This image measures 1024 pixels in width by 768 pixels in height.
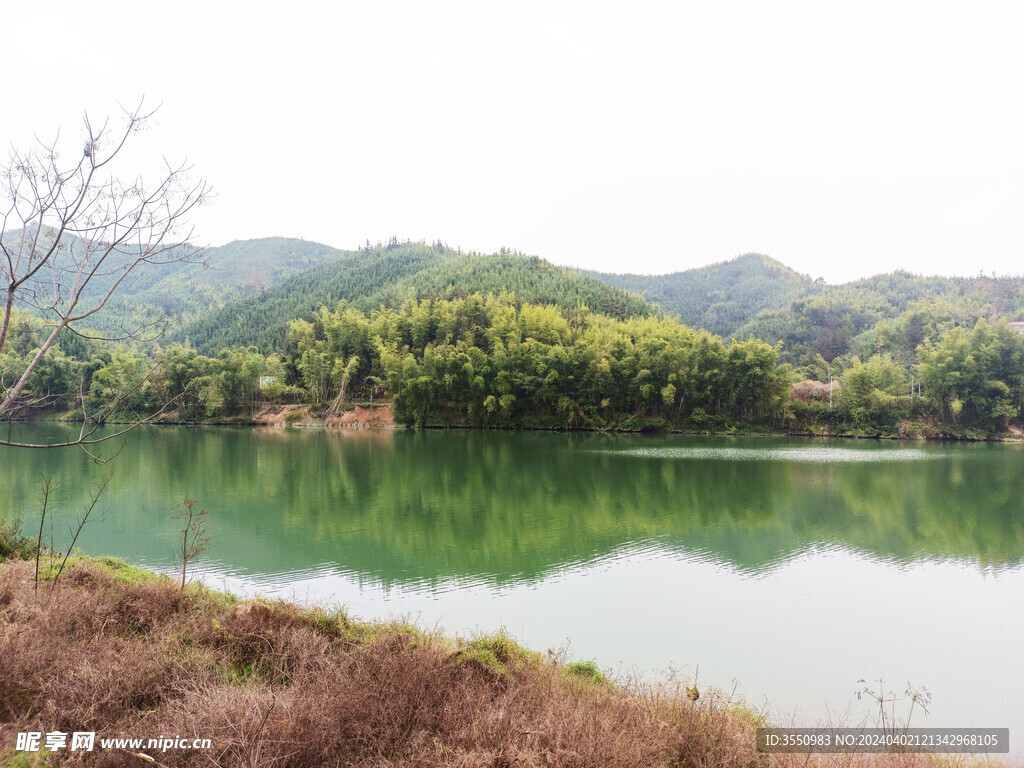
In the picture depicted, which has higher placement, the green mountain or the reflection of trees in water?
the green mountain

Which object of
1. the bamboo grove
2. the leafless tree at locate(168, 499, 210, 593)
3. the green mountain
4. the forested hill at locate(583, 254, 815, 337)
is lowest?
the leafless tree at locate(168, 499, 210, 593)

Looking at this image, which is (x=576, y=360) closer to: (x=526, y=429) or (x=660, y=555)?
(x=526, y=429)

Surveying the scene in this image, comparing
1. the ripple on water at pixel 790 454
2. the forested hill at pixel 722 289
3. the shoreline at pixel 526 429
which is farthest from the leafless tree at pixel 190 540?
the forested hill at pixel 722 289

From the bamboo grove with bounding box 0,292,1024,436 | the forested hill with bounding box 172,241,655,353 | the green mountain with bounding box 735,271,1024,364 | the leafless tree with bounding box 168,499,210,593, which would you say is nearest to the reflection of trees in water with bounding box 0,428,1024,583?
the leafless tree with bounding box 168,499,210,593

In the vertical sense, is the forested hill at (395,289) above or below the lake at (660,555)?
above

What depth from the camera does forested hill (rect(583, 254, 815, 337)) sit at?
389ft

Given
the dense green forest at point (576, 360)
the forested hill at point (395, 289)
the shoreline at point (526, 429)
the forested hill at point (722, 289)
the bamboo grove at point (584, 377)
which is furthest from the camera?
the forested hill at point (722, 289)

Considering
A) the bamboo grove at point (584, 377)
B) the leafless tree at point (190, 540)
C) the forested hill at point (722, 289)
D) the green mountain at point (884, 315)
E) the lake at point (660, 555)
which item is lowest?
the lake at point (660, 555)

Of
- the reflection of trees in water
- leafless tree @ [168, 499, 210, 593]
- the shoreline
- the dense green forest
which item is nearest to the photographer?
leafless tree @ [168, 499, 210, 593]

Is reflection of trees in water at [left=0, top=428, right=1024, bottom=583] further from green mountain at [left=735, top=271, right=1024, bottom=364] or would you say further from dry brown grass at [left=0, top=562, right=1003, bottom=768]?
green mountain at [left=735, top=271, right=1024, bottom=364]

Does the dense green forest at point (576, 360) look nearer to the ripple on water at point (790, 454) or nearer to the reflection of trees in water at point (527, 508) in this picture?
the reflection of trees in water at point (527, 508)

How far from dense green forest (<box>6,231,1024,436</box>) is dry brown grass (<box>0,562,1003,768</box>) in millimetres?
17840

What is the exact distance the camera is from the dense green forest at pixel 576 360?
44.9 m

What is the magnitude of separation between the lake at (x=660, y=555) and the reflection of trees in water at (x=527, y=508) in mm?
102
